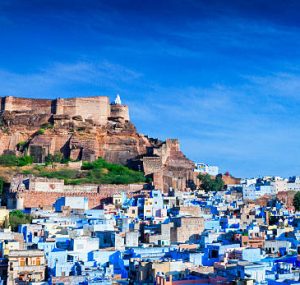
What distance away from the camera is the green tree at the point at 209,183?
141 feet

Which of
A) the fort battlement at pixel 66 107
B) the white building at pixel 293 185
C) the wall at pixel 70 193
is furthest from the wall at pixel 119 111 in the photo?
the white building at pixel 293 185

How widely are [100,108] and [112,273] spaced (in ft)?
89.7

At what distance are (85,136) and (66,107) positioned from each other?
340 cm

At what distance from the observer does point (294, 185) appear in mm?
47906

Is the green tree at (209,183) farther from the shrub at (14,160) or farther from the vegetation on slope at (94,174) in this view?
the shrub at (14,160)

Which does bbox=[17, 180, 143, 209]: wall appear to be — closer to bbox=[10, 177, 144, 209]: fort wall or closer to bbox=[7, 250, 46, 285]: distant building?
bbox=[10, 177, 144, 209]: fort wall

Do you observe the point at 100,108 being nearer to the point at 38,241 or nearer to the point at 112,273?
the point at 38,241

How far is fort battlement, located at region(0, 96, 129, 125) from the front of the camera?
152 ft

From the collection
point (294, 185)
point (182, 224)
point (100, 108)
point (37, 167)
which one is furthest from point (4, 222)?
point (294, 185)

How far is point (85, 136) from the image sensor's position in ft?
145

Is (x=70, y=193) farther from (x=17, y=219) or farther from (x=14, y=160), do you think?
(x=17, y=219)

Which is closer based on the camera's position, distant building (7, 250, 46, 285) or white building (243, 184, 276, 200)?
distant building (7, 250, 46, 285)

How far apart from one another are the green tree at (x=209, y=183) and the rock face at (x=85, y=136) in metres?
0.85

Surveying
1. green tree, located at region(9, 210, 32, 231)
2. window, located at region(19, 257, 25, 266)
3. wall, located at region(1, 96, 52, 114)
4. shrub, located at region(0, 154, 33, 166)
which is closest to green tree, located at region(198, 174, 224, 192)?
shrub, located at region(0, 154, 33, 166)
